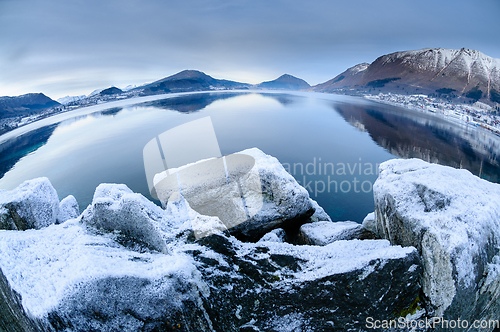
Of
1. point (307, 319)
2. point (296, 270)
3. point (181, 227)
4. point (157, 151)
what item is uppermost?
point (157, 151)

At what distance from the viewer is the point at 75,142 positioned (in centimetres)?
4188

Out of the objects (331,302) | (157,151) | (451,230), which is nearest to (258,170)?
(157,151)

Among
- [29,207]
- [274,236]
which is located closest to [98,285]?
[274,236]

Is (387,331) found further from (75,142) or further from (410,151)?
(75,142)

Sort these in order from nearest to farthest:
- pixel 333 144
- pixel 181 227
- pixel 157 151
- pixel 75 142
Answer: pixel 181 227 < pixel 157 151 < pixel 333 144 < pixel 75 142

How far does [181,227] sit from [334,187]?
1896 cm

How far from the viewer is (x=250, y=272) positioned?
4.48m

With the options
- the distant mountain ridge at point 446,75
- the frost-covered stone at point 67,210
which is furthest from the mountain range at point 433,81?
the frost-covered stone at point 67,210

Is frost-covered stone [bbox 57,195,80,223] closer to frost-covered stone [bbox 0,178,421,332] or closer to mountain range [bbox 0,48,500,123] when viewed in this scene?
frost-covered stone [bbox 0,178,421,332]

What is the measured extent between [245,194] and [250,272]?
408cm

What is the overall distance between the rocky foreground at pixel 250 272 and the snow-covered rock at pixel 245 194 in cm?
281

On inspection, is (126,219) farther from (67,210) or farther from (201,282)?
(67,210)

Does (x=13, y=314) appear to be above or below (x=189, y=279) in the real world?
below

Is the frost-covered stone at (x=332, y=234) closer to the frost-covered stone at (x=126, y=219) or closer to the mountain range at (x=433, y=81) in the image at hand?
the frost-covered stone at (x=126, y=219)
